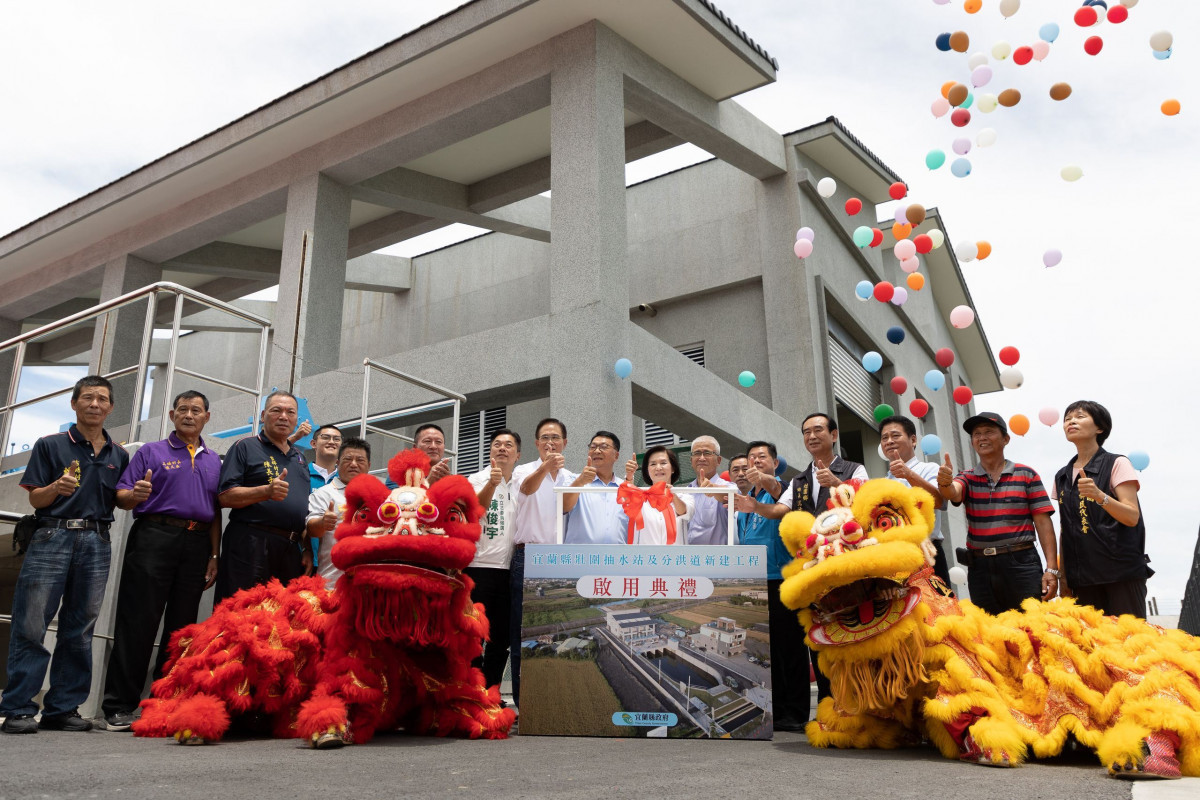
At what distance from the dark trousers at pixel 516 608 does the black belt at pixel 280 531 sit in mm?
1157

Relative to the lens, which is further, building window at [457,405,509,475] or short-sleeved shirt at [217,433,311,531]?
building window at [457,405,509,475]

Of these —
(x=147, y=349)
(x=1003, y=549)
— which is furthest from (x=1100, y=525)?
(x=147, y=349)

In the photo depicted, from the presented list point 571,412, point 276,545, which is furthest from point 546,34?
point 276,545

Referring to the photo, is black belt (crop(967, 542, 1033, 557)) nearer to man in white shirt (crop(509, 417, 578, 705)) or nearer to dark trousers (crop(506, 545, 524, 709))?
man in white shirt (crop(509, 417, 578, 705))

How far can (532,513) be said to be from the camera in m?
5.11

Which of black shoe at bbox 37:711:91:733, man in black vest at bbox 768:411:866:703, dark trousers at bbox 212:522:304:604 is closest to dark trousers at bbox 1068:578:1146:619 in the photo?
man in black vest at bbox 768:411:866:703

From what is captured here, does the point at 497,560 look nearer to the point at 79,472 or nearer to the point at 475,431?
the point at 79,472

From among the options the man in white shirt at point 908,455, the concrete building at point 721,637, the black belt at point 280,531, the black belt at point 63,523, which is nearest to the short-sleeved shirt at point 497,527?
the black belt at point 280,531

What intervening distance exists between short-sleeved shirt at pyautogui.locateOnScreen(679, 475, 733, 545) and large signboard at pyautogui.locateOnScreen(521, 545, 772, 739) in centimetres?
86

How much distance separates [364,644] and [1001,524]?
9.94ft

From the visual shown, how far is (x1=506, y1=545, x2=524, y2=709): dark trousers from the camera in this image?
193 inches

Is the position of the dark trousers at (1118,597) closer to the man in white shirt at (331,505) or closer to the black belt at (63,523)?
the man in white shirt at (331,505)

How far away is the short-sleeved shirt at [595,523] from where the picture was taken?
5.05m

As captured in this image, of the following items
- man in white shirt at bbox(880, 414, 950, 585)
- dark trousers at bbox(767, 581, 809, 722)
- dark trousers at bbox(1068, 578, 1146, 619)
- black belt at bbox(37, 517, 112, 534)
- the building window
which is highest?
the building window
